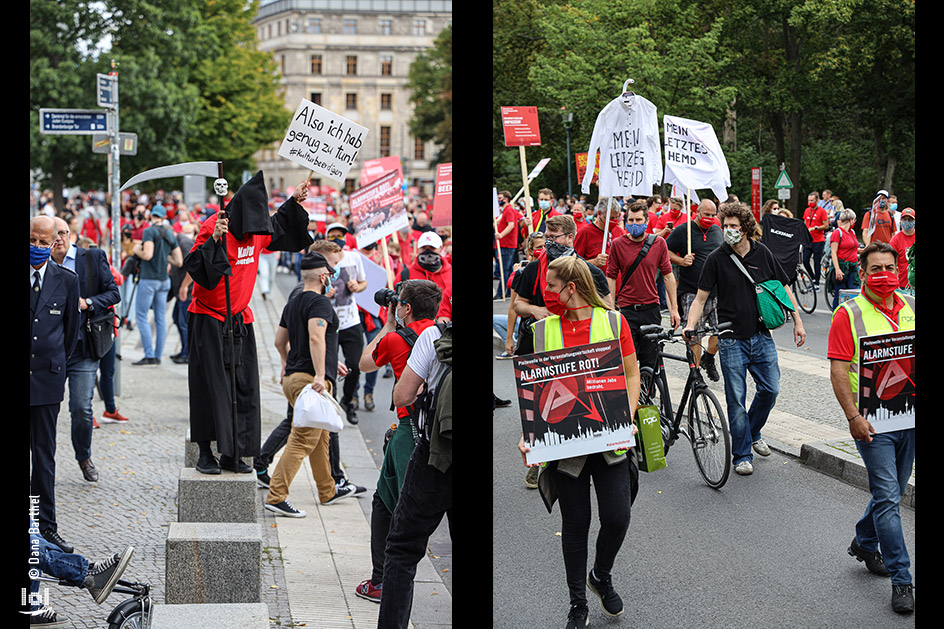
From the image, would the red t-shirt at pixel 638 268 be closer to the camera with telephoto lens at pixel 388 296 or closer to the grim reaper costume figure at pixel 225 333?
the grim reaper costume figure at pixel 225 333

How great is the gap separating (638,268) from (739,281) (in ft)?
4.08

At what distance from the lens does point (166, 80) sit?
38.5 meters

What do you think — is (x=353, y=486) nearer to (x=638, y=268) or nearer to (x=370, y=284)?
(x=638, y=268)

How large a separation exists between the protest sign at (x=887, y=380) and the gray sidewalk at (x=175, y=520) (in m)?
2.35

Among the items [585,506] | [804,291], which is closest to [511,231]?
[804,291]

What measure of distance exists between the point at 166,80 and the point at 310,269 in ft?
112

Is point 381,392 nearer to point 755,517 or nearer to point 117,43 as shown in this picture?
point 755,517

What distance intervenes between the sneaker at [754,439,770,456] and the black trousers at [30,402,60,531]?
5.09 meters

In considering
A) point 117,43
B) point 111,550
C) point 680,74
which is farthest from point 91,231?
point 117,43

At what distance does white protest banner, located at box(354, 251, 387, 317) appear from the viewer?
10703 mm

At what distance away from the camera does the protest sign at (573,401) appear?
4348mm

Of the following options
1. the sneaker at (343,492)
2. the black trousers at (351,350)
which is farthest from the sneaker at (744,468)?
the black trousers at (351,350)

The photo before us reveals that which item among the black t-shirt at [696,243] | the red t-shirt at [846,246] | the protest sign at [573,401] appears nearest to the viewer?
the protest sign at [573,401]

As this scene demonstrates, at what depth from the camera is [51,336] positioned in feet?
18.7
